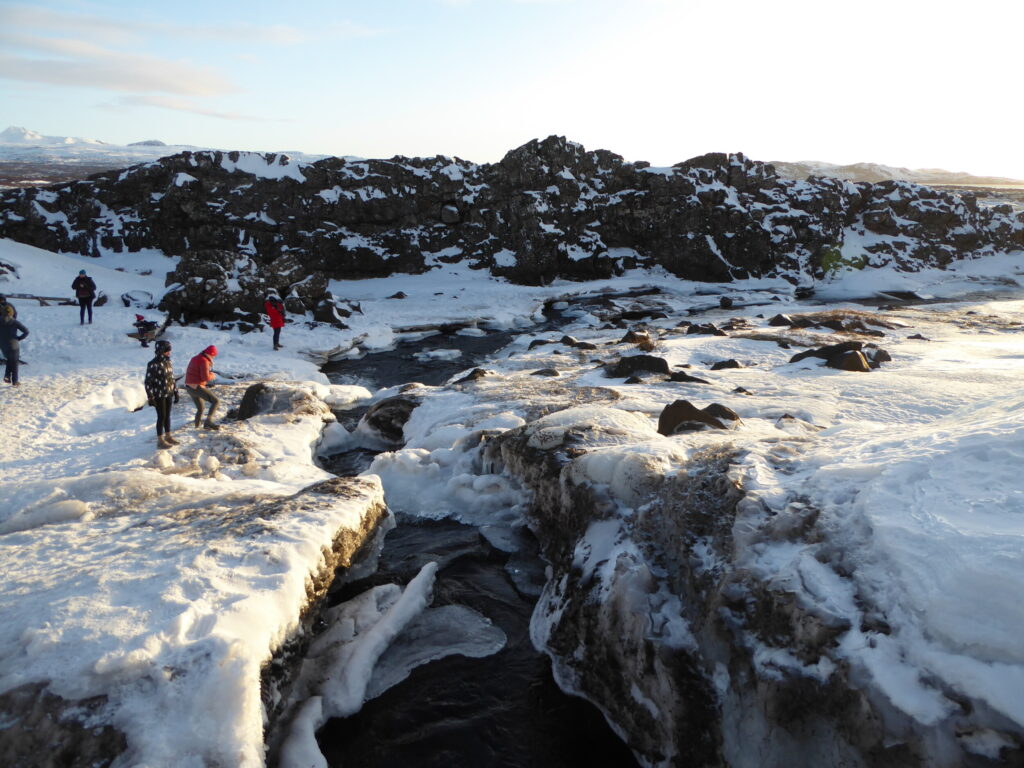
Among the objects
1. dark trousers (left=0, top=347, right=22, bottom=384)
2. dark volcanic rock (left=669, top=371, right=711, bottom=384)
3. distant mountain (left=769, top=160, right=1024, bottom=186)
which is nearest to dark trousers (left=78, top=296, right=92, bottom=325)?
dark trousers (left=0, top=347, right=22, bottom=384)

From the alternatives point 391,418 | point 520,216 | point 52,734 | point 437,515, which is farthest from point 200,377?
point 520,216

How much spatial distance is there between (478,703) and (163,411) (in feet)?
24.2

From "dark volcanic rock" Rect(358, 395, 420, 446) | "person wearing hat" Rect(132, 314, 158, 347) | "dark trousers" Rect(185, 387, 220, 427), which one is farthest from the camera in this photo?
"person wearing hat" Rect(132, 314, 158, 347)

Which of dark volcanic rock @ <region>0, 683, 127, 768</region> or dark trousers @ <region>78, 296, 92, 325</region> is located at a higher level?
dark trousers @ <region>78, 296, 92, 325</region>

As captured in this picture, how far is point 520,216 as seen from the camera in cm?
3700

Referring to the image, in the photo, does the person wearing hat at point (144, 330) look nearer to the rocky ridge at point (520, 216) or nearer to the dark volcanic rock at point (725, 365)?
the dark volcanic rock at point (725, 365)

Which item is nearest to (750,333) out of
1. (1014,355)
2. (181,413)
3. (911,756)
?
(1014,355)

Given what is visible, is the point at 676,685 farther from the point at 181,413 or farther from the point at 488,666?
the point at 181,413

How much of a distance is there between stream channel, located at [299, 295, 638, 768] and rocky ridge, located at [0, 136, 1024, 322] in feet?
95.3

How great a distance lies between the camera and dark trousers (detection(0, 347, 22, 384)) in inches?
497

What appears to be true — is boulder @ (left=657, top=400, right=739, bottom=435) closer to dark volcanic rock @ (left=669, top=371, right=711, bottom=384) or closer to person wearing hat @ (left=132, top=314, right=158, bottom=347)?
dark volcanic rock @ (left=669, top=371, right=711, bottom=384)

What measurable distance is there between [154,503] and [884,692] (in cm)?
753

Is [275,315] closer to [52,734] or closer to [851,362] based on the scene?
[851,362]

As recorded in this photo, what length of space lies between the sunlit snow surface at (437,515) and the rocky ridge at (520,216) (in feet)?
72.2
